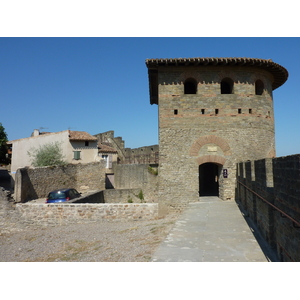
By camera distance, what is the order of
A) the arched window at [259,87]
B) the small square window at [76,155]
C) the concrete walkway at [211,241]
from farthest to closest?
1. the small square window at [76,155]
2. the arched window at [259,87]
3. the concrete walkway at [211,241]

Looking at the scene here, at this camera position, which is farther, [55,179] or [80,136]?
[80,136]

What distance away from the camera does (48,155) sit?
24.2 m

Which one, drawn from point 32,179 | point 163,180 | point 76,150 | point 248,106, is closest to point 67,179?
point 32,179

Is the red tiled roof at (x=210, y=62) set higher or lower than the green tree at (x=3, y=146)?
higher

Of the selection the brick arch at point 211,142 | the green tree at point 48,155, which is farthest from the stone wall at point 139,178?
the brick arch at point 211,142

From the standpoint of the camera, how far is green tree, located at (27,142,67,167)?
24.1m

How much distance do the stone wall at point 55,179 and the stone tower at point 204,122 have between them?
35.1ft

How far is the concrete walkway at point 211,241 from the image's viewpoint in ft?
A: 16.4

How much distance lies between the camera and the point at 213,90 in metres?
12.8

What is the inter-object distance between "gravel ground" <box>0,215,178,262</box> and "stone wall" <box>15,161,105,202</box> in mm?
6995

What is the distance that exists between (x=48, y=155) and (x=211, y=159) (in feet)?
56.1

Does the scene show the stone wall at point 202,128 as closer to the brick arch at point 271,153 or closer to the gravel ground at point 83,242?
the brick arch at point 271,153

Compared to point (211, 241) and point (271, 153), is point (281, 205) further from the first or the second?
point (271, 153)

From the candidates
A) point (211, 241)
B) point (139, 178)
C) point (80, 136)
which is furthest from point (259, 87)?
point (80, 136)
